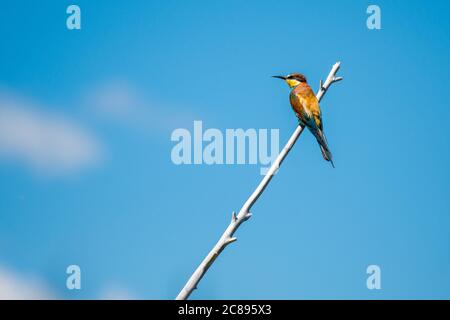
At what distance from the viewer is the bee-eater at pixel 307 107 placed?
4.60 meters

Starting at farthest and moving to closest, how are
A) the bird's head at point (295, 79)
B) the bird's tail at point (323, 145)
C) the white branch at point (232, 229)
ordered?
the bird's head at point (295, 79), the bird's tail at point (323, 145), the white branch at point (232, 229)

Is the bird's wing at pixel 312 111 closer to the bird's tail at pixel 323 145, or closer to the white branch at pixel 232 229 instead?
the bird's tail at pixel 323 145

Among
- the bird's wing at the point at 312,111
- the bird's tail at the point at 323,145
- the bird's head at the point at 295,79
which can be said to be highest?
the bird's head at the point at 295,79

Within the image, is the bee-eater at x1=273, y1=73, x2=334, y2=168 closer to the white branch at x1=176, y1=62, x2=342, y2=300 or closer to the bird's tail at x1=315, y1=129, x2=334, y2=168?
the bird's tail at x1=315, y1=129, x2=334, y2=168

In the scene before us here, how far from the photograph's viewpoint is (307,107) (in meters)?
4.75

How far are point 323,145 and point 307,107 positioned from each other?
0.38 meters

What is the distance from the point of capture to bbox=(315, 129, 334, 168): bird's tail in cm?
453

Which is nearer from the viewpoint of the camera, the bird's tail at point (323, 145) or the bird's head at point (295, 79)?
the bird's tail at point (323, 145)

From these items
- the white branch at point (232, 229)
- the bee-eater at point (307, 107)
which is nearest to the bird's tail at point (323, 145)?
the bee-eater at point (307, 107)
